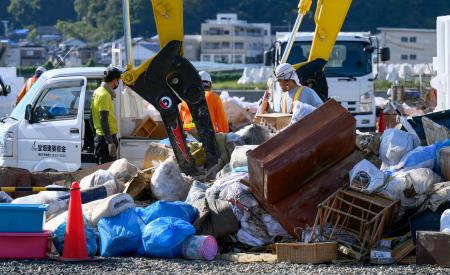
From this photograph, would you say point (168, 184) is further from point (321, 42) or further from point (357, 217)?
point (321, 42)

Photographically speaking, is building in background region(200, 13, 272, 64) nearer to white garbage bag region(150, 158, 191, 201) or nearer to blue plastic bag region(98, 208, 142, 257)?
white garbage bag region(150, 158, 191, 201)

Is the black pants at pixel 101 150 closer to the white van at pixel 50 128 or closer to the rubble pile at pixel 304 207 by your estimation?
the white van at pixel 50 128

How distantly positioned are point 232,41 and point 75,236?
11940 centimetres

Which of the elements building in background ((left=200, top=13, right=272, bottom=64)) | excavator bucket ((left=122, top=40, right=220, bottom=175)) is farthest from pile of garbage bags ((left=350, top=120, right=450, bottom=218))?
building in background ((left=200, top=13, right=272, bottom=64))

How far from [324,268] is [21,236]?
2.78 metres

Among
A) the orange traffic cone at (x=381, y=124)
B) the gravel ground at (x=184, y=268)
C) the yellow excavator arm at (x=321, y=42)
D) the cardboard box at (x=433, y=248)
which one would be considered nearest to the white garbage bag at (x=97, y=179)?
the gravel ground at (x=184, y=268)

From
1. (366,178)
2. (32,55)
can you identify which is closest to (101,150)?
(366,178)

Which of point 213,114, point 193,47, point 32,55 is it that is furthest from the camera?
point 193,47

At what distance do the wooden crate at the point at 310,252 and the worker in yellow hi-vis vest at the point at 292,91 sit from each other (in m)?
3.90

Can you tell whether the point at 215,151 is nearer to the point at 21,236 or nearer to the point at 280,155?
the point at 280,155

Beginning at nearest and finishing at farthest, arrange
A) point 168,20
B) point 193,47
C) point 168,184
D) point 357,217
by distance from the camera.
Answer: point 357,217
point 168,184
point 168,20
point 193,47

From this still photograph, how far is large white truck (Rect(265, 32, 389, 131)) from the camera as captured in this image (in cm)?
2350

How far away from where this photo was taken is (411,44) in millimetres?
106625

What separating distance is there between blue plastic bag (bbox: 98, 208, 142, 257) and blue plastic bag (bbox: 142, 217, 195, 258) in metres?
0.13
